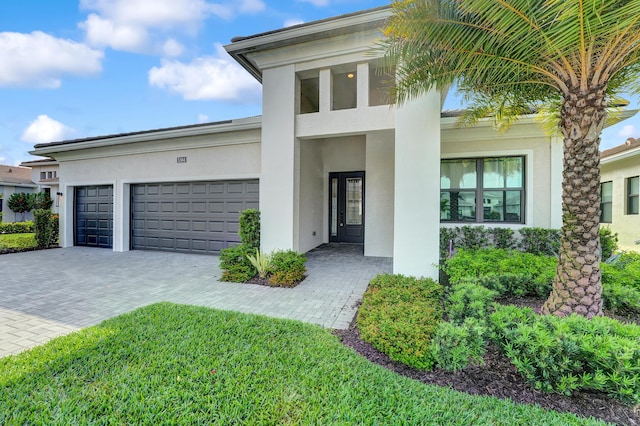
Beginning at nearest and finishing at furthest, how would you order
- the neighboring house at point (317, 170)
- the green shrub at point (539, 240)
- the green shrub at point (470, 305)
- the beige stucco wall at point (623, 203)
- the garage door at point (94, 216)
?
the green shrub at point (470, 305)
the neighboring house at point (317, 170)
the green shrub at point (539, 240)
the garage door at point (94, 216)
the beige stucco wall at point (623, 203)

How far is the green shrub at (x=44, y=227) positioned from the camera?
35.9 feet

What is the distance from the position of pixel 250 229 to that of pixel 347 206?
174 inches

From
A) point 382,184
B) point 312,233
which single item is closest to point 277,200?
point 312,233

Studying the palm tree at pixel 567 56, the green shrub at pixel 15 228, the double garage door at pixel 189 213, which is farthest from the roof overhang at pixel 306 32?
the green shrub at pixel 15 228

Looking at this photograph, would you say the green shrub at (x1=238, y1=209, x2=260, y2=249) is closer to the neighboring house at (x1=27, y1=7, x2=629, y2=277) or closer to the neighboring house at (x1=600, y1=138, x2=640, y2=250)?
the neighboring house at (x1=27, y1=7, x2=629, y2=277)

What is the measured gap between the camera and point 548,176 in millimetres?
7438

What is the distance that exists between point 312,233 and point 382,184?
9.41 feet

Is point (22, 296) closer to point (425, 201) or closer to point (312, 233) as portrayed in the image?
point (312, 233)

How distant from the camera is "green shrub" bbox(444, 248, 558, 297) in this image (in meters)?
4.45

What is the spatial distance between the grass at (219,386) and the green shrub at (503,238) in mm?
6307

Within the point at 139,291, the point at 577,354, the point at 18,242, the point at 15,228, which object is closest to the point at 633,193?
the point at 577,354

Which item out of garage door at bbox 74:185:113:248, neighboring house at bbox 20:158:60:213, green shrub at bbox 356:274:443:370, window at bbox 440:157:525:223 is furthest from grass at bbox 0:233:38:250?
neighboring house at bbox 20:158:60:213

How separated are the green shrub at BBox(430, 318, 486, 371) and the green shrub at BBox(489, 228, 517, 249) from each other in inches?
229

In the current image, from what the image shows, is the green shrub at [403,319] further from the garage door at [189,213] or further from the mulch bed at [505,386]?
the garage door at [189,213]
